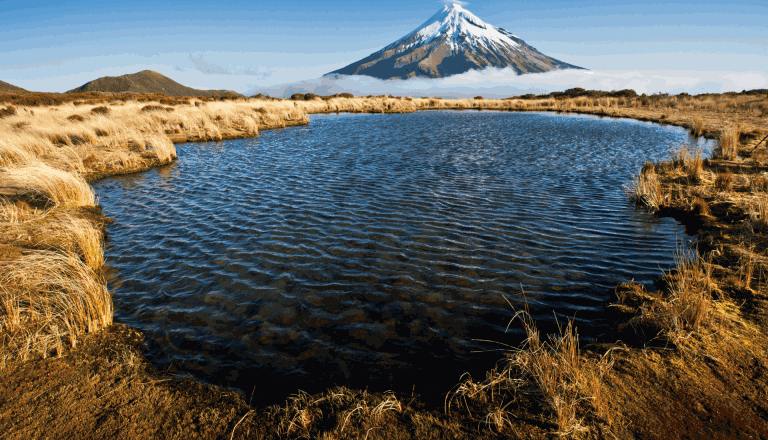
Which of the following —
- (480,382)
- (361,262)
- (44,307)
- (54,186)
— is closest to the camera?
(480,382)

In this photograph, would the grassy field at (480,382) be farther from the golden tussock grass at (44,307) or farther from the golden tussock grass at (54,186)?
the golden tussock grass at (54,186)

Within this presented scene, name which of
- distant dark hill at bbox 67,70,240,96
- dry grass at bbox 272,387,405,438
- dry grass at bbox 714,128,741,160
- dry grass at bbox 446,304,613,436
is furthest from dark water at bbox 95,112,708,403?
distant dark hill at bbox 67,70,240,96

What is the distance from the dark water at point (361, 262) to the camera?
4.68 m

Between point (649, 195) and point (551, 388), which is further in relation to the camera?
point (649, 195)

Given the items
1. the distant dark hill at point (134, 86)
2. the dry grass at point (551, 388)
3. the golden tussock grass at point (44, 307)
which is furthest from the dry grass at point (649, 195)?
the distant dark hill at point (134, 86)

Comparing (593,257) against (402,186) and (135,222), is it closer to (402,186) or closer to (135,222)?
(402,186)

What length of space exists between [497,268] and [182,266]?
661cm

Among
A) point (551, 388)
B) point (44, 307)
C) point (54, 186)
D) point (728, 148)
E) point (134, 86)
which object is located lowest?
point (551, 388)

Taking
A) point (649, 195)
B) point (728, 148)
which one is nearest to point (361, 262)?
point (649, 195)

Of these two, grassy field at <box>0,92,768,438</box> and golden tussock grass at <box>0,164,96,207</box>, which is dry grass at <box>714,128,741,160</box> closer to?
grassy field at <box>0,92,768,438</box>

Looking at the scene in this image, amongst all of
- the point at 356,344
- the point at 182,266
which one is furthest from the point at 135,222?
the point at 356,344

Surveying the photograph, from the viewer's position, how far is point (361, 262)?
718 cm

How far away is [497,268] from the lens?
22.3 feet

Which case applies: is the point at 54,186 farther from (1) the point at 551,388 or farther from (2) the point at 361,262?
(1) the point at 551,388
